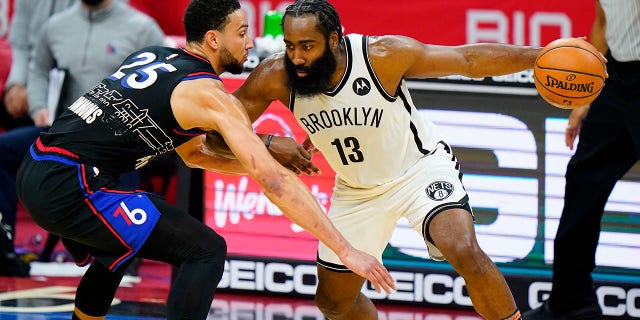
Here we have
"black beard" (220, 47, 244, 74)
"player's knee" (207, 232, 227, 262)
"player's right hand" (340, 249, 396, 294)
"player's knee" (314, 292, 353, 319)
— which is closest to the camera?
"player's right hand" (340, 249, 396, 294)

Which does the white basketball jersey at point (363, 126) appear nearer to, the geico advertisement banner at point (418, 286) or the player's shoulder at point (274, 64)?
the player's shoulder at point (274, 64)

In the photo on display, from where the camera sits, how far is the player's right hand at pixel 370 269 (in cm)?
495

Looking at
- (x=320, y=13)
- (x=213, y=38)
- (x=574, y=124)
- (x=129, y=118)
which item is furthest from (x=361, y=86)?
(x=574, y=124)

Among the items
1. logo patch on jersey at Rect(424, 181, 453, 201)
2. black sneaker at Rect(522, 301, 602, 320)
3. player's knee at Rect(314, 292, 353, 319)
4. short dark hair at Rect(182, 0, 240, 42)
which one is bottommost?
player's knee at Rect(314, 292, 353, 319)

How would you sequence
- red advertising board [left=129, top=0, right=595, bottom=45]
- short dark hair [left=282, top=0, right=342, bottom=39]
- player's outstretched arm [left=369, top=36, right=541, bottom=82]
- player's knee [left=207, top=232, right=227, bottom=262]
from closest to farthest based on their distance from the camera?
player's knee [left=207, top=232, right=227, bottom=262] → short dark hair [left=282, top=0, right=342, bottom=39] → player's outstretched arm [left=369, top=36, right=541, bottom=82] → red advertising board [left=129, top=0, right=595, bottom=45]

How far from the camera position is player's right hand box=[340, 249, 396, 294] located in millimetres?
4949

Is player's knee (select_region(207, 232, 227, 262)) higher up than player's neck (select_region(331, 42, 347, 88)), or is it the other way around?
player's neck (select_region(331, 42, 347, 88))

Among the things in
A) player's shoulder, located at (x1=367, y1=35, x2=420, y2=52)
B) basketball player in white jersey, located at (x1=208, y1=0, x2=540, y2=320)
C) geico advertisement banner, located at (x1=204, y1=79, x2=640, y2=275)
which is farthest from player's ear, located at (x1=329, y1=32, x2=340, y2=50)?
geico advertisement banner, located at (x1=204, y1=79, x2=640, y2=275)

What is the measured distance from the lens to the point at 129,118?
214 inches

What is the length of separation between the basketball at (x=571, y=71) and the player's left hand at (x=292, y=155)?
4.29ft

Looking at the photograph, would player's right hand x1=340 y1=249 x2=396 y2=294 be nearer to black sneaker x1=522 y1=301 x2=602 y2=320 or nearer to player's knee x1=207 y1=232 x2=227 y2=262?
player's knee x1=207 y1=232 x2=227 y2=262

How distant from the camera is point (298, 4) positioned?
233 inches

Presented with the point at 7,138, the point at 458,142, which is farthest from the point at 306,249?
the point at 7,138

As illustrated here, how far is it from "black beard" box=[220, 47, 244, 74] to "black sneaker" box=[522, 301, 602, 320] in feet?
9.29
